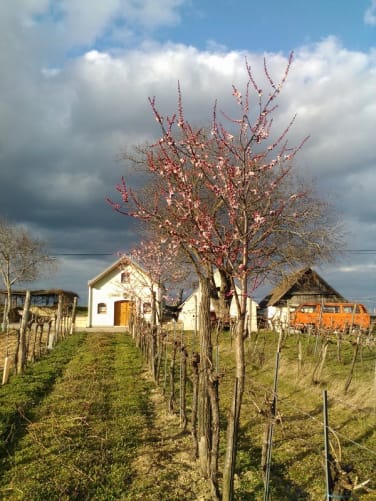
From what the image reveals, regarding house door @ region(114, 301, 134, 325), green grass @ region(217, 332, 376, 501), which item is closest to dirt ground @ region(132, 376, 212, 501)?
green grass @ region(217, 332, 376, 501)

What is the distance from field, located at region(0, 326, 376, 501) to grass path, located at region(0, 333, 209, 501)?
2cm

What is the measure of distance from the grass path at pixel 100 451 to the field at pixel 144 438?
0.02m

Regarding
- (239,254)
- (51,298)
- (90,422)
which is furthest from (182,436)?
(51,298)

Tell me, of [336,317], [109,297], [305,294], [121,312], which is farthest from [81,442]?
[121,312]

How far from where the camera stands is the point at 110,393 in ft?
36.3

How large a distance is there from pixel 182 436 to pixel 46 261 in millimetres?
40842

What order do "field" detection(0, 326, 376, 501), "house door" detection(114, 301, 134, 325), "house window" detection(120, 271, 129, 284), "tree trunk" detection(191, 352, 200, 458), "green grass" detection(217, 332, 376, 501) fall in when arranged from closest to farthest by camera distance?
"field" detection(0, 326, 376, 501)
"green grass" detection(217, 332, 376, 501)
"tree trunk" detection(191, 352, 200, 458)
"house window" detection(120, 271, 129, 284)
"house door" detection(114, 301, 134, 325)

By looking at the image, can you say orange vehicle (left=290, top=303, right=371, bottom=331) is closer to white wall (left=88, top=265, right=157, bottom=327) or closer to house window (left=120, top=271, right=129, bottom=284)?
house window (left=120, top=271, right=129, bottom=284)

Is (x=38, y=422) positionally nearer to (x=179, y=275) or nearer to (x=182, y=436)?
(x=182, y=436)

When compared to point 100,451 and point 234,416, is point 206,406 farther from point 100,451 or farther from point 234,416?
point 234,416

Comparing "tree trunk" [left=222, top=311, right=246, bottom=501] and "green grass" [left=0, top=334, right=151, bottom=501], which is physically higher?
"tree trunk" [left=222, top=311, right=246, bottom=501]

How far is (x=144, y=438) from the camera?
7875mm

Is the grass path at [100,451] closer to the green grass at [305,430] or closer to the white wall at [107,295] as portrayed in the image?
the green grass at [305,430]

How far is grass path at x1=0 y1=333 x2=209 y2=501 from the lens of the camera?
228 inches
